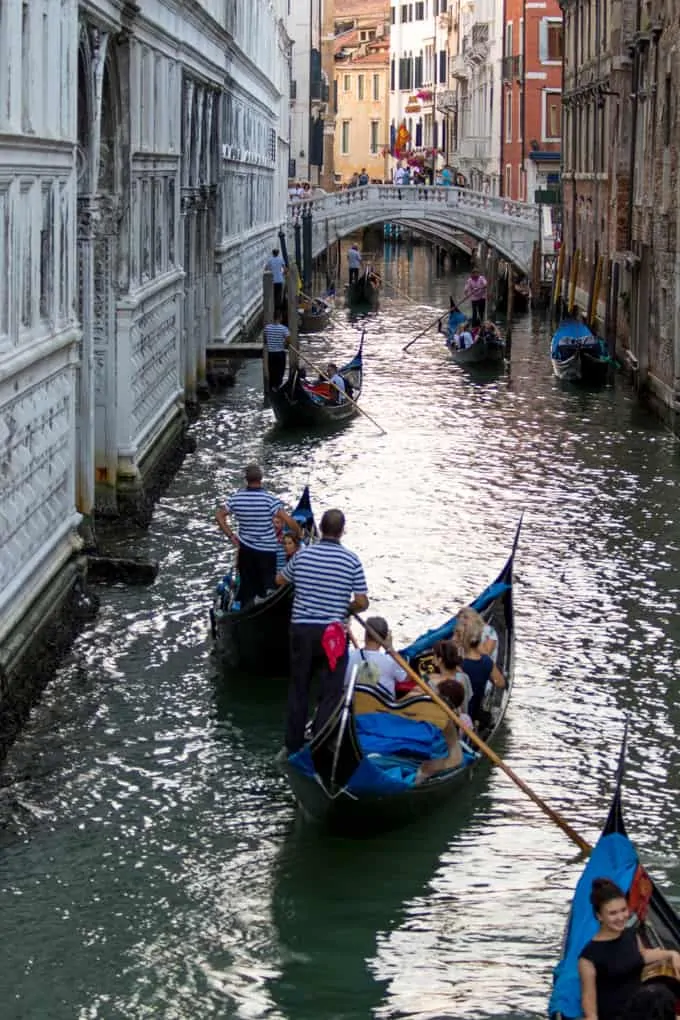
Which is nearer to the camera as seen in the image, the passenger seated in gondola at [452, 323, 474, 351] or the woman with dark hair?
the woman with dark hair

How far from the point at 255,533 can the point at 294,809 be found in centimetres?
216

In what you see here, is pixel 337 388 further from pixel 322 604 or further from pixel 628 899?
pixel 628 899

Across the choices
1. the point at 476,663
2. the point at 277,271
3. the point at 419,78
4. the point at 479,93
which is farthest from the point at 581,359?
the point at 419,78

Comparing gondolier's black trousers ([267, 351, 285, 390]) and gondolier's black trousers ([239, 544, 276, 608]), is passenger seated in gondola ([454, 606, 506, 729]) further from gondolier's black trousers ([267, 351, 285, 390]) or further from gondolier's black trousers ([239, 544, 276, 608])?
gondolier's black trousers ([267, 351, 285, 390])

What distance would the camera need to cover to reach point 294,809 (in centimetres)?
756

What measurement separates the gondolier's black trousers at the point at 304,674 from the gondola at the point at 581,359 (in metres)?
13.3

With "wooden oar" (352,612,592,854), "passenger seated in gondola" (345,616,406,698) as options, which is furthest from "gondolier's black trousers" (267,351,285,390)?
"wooden oar" (352,612,592,854)

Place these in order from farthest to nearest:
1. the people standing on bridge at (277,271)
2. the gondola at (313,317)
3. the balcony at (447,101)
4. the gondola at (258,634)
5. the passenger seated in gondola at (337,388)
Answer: the balcony at (447,101), the gondola at (313,317), the people standing on bridge at (277,271), the passenger seated in gondola at (337,388), the gondola at (258,634)

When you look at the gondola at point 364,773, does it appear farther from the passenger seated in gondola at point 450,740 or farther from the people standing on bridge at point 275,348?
the people standing on bridge at point 275,348

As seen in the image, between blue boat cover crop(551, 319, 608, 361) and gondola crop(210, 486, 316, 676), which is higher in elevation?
blue boat cover crop(551, 319, 608, 361)

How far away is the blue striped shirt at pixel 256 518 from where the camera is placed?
945 cm

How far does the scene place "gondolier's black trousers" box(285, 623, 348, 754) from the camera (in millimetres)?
7555

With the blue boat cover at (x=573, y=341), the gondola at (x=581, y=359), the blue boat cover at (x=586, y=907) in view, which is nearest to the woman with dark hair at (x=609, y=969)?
the blue boat cover at (x=586, y=907)

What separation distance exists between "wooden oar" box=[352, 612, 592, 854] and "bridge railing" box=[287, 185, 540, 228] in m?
26.4
